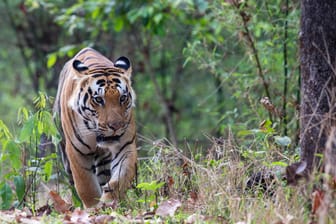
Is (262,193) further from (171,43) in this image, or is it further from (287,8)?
(171,43)

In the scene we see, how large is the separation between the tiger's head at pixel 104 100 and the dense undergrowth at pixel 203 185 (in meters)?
0.45

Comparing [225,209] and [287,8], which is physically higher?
[287,8]

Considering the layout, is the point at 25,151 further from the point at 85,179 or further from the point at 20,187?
the point at 85,179

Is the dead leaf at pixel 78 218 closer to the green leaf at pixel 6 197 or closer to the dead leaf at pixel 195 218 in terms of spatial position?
the dead leaf at pixel 195 218

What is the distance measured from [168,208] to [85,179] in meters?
1.86

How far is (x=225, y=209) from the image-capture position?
522 centimetres

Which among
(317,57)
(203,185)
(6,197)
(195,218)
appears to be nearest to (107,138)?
(6,197)

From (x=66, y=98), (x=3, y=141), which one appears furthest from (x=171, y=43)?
(x=3, y=141)

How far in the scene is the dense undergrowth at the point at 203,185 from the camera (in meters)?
4.99

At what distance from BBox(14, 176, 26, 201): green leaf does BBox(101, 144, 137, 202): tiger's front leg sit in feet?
2.26

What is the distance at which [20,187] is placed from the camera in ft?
20.8

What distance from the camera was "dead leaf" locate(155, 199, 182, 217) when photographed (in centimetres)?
527

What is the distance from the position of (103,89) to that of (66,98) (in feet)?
2.19

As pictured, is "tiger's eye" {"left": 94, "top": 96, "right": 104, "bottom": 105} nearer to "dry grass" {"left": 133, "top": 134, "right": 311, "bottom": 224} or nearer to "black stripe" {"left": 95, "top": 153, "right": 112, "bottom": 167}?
"dry grass" {"left": 133, "top": 134, "right": 311, "bottom": 224}
